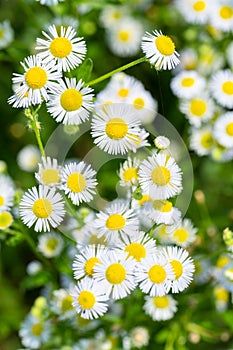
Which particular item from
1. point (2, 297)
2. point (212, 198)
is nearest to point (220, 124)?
point (212, 198)

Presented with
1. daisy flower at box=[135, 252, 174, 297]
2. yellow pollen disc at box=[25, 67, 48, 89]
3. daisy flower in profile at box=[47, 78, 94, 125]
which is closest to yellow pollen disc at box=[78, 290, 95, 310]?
daisy flower at box=[135, 252, 174, 297]

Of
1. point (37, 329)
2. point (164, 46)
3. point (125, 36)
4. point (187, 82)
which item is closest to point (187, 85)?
point (187, 82)

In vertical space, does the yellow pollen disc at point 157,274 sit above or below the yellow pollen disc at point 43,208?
below

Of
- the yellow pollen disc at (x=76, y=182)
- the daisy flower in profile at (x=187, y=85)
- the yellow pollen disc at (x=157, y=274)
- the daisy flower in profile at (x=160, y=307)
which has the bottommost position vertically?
the daisy flower in profile at (x=160, y=307)

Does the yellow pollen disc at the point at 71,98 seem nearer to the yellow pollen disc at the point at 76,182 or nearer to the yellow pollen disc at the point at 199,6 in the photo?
the yellow pollen disc at the point at 76,182

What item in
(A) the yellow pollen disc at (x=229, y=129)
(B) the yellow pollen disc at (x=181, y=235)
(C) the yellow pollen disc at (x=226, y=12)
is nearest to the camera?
(B) the yellow pollen disc at (x=181, y=235)

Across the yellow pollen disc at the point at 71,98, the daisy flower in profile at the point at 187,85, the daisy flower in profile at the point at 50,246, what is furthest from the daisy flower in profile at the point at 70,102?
the daisy flower in profile at the point at 187,85

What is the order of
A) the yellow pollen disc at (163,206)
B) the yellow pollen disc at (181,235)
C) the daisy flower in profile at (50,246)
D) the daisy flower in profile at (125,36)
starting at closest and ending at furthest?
1. the yellow pollen disc at (163,206)
2. the yellow pollen disc at (181,235)
3. the daisy flower in profile at (50,246)
4. the daisy flower in profile at (125,36)

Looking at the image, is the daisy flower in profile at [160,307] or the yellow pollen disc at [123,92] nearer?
the daisy flower in profile at [160,307]
